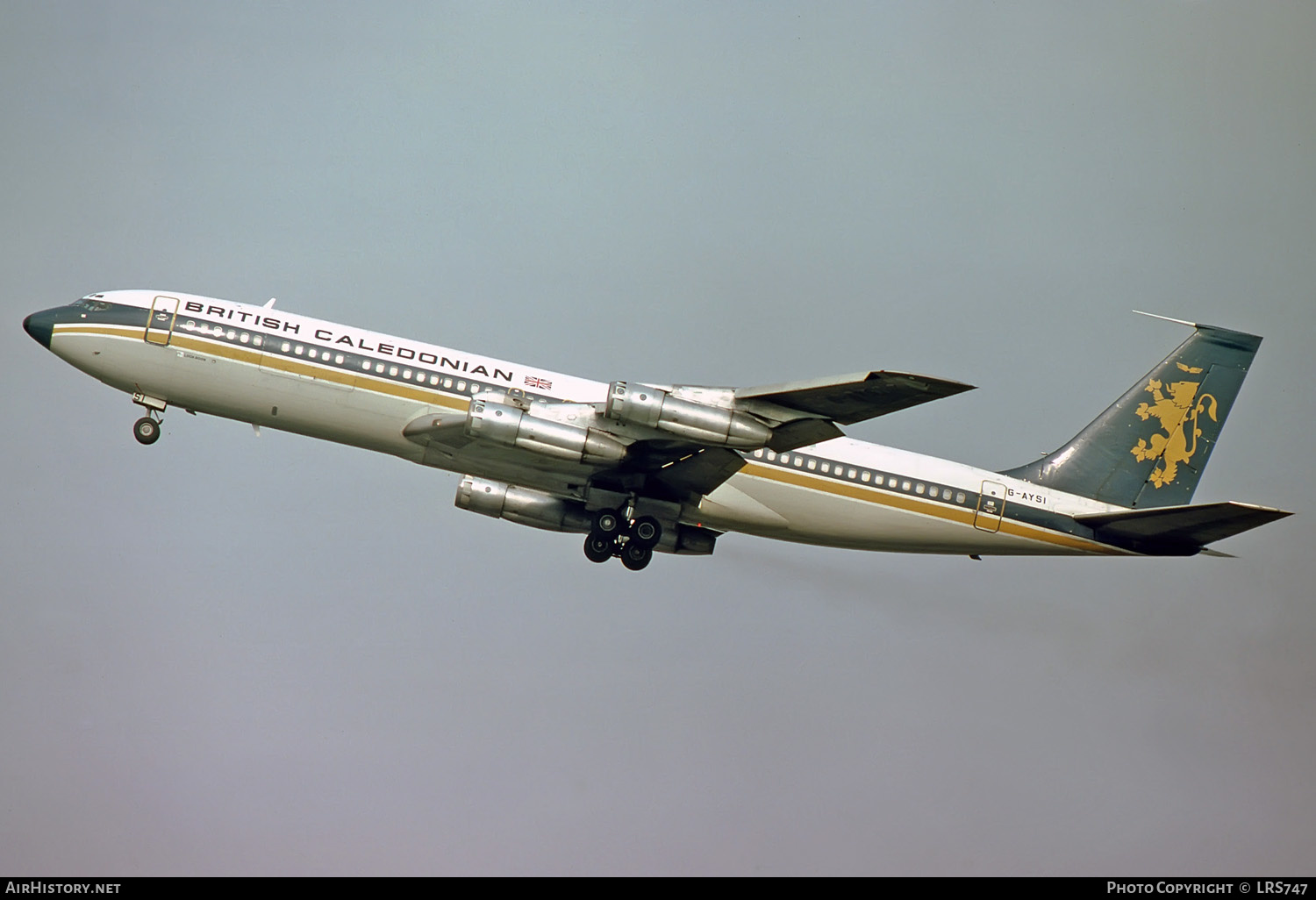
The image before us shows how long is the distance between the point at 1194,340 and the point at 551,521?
21132 mm

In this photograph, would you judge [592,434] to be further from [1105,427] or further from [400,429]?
[1105,427]

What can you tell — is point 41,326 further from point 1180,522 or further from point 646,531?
point 1180,522

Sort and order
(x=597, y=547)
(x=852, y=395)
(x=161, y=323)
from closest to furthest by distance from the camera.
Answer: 1. (x=852, y=395)
2. (x=161, y=323)
3. (x=597, y=547)

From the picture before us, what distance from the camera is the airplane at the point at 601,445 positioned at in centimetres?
3457

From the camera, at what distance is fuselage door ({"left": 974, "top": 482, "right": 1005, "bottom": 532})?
1515 inches

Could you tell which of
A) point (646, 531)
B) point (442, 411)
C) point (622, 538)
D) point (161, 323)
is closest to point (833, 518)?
point (646, 531)

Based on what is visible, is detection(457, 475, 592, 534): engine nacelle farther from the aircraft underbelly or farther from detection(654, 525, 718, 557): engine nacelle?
the aircraft underbelly

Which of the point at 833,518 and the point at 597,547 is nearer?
the point at 833,518

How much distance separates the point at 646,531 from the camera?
38531 mm

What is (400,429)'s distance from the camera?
36.4m

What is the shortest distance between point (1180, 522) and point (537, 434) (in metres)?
17.6

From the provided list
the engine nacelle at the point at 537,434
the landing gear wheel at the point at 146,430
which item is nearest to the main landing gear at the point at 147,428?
the landing gear wheel at the point at 146,430

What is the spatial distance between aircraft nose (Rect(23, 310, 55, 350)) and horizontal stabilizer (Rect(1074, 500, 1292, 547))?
30.7 m
